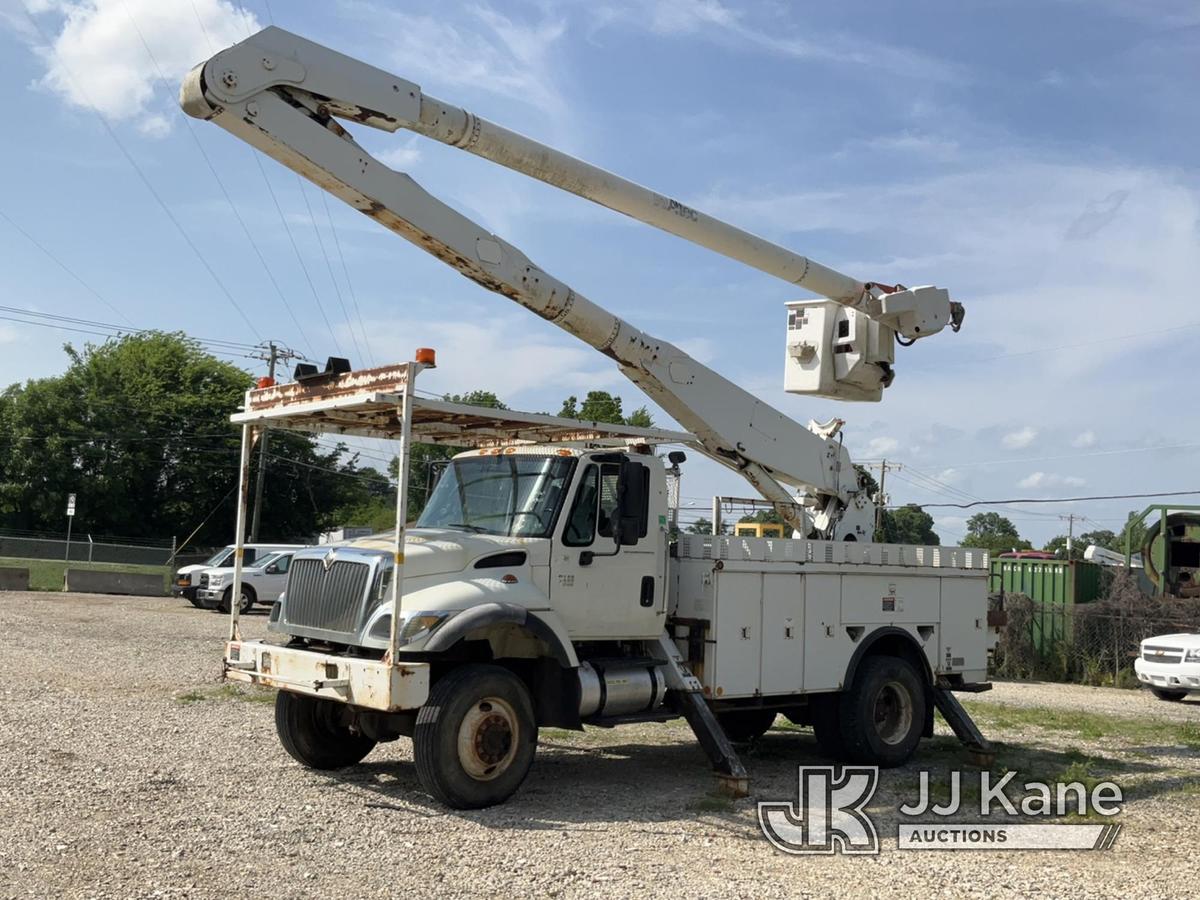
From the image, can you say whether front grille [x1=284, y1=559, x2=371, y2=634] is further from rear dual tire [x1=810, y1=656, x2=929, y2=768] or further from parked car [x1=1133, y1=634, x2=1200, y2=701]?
parked car [x1=1133, y1=634, x2=1200, y2=701]

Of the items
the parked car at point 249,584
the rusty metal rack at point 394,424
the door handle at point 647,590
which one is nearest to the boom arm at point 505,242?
the rusty metal rack at point 394,424

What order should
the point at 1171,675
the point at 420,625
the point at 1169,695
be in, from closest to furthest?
the point at 420,625 < the point at 1171,675 < the point at 1169,695

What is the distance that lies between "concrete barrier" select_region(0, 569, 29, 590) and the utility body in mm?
26548

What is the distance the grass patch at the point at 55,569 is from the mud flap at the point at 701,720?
28624mm

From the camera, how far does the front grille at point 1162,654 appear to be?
19.1 meters

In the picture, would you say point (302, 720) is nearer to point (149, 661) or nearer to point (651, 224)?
point (651, 224)

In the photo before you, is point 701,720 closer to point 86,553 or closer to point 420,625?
point 420,625

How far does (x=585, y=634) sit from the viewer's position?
943cm

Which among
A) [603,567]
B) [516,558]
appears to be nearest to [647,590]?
[603,567]

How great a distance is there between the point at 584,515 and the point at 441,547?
4.04ft

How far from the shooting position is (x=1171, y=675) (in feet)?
62.1

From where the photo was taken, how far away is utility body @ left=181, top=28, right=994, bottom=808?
847cm

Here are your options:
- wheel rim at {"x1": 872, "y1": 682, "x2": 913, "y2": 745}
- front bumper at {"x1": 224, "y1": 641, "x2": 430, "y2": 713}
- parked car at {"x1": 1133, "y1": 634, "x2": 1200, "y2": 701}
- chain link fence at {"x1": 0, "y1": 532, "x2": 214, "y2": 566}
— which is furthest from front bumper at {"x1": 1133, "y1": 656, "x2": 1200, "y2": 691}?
chain link fence at {"x1": 0, "y1": 532, "x2": 214, "y2": 566}

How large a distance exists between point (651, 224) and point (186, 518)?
4981cm
